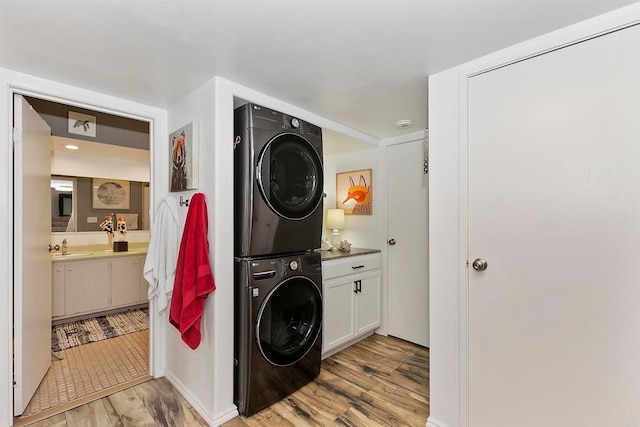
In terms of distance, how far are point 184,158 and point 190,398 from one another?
1628 mm

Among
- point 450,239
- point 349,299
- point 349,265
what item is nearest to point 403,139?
point 349,265

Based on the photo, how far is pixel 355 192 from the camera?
3.19m

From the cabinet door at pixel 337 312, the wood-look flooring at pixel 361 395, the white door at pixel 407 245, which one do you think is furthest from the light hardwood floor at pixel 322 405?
the white door at pixel 407 245

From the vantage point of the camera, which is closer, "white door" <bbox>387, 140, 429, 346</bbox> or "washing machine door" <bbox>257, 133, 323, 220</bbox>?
"washing machine door" <bbox>257, 133, 323, 220</bbox>

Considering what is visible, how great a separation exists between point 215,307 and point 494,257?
1584 millimetres

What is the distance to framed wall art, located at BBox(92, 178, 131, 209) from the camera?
3.93 meters

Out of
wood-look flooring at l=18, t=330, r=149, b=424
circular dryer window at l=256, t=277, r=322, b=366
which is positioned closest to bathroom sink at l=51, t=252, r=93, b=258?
wood-look flooring at l=18, t=330, r=149, b=424

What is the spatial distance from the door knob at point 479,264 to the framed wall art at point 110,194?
4528 mm

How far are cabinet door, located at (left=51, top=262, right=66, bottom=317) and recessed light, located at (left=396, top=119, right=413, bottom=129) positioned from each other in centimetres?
393

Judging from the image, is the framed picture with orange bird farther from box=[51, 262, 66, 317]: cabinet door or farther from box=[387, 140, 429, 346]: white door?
box=[51, 262, 66, 317]: cabinet door

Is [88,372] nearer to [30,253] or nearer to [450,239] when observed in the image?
[30,253]

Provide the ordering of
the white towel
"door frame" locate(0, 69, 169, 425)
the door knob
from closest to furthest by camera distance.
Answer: the door knob
"door frame" locate(0, 69, 169, 425)
the white towel

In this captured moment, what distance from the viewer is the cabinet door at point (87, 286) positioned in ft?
10.8

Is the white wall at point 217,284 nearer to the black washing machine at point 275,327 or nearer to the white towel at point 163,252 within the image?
the black washing machine at point 275,327
